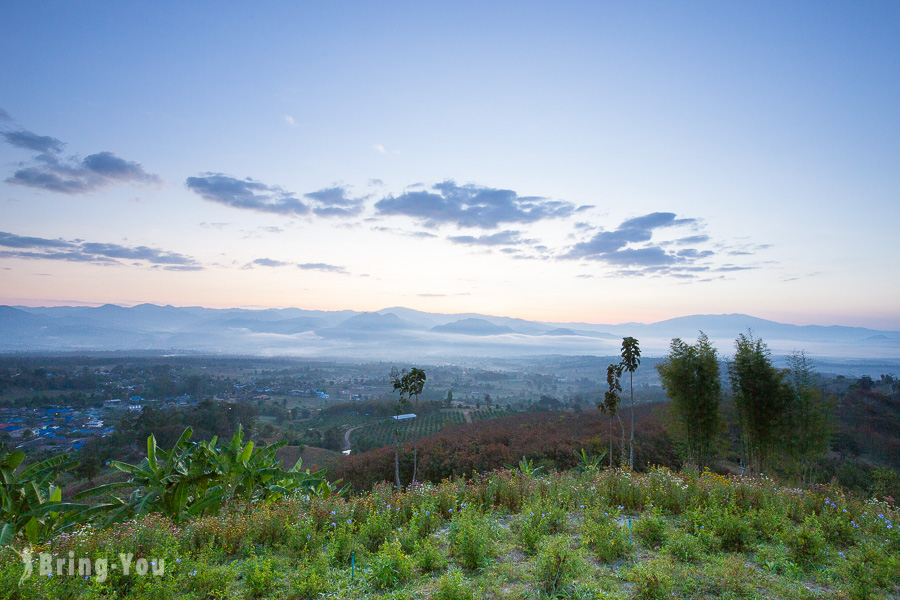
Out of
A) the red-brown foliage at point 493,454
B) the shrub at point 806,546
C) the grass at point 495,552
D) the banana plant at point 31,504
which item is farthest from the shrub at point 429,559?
the red-brown foliage at point 493,454

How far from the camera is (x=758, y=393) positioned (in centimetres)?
1398

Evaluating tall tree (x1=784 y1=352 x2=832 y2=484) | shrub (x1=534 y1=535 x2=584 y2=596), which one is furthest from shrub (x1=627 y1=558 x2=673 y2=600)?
tall tree (x1=784 y1=352 x2=832 y2=484)

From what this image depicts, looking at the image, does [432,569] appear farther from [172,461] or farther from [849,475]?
[849,475]

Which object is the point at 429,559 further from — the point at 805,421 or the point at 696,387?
the point at 805,421

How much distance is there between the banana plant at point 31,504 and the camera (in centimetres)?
385

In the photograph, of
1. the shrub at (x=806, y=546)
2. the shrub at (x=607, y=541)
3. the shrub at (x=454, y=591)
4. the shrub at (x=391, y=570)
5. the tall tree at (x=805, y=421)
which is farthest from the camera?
the tall tree at (x=805, y=421)

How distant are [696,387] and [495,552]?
45.4 ft

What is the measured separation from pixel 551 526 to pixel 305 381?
97.4 meters

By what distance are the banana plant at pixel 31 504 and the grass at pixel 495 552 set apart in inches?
39.0

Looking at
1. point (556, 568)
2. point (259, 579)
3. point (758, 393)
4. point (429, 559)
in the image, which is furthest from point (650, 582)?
point (758, 393)

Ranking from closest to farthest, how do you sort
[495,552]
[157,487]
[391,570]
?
1. [391,570]
2. [495,552]
3. [157,487]

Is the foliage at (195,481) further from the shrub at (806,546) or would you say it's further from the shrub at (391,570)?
the shrub at (806,546)

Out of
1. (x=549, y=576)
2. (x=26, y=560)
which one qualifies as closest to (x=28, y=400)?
(x=26, y=560)

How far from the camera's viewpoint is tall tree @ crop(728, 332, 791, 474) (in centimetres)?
1386
